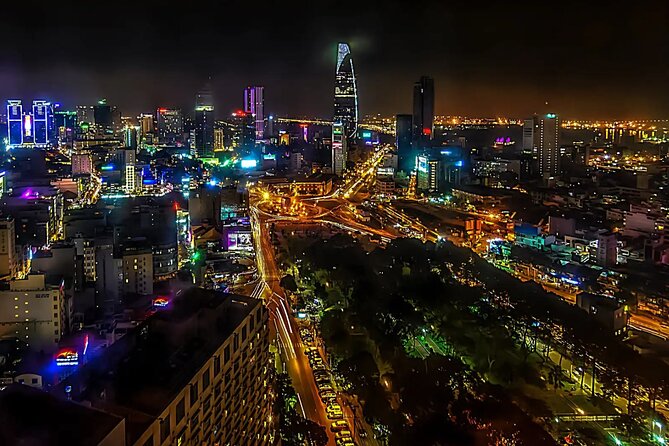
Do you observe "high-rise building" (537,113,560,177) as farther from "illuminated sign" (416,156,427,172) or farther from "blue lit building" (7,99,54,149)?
"blue lit building" (7,99,54,149)

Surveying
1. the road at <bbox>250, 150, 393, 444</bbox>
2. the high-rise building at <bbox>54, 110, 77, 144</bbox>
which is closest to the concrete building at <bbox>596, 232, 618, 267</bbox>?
the road at <bbox>250, 150, 393, 444</bbox>

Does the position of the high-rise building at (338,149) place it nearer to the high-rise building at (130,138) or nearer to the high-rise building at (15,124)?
the high-rise building at (130,138)

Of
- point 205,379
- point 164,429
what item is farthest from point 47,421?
point 205,379

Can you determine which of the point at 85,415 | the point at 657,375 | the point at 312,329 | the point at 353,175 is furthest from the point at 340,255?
the point at 353,175

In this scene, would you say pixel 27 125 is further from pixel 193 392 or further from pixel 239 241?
pixel 193 392

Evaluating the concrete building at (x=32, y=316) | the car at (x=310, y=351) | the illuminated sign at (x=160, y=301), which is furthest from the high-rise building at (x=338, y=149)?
the concrete building at (x=32, y=316)

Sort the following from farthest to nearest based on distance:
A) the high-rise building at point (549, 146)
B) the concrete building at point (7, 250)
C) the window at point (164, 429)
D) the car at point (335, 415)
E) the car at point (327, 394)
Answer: the high-rise building at point (549, 146) < the concrete building at point (7, 250) < the car at point (327, 394) < the car at point (335, 415) < the window at point (164, 429)
